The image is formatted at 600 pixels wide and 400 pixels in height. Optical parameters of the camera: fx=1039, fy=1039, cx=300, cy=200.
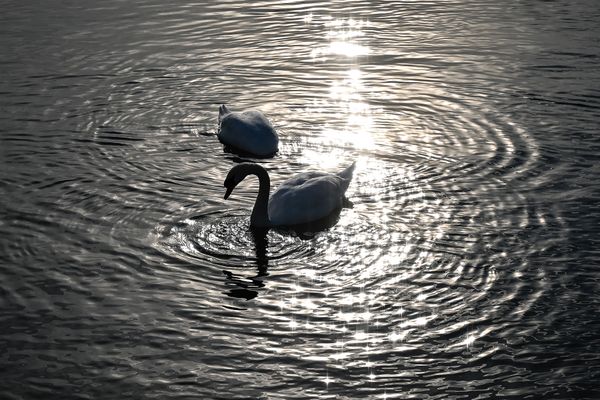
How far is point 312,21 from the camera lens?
1113 inches

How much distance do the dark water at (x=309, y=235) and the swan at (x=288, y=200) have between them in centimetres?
34

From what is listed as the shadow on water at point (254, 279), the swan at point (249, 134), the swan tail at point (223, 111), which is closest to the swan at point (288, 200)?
the shadow on water at point (254, 279)

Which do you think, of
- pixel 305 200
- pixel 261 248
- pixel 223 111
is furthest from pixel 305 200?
pixel 223 111

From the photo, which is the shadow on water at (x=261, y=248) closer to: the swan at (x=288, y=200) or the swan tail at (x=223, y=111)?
the swan at (x=288, y=200)

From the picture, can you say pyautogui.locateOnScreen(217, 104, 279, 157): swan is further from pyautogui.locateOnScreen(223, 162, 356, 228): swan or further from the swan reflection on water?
pyautogui.locateOnScreen(223, 162, 356, 228): swan

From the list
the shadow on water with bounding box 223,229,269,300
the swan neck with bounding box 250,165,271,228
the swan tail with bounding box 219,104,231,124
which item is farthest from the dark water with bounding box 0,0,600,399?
the swan tail with bounding box 219,104,231,124

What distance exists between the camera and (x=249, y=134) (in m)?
19.4

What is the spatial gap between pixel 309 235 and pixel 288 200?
0.79 meters

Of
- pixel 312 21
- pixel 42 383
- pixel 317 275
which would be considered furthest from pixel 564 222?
pixel 312 21

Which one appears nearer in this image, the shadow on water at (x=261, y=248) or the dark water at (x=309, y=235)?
the dark water at (x=309, y=235)

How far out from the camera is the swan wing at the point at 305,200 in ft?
53.7

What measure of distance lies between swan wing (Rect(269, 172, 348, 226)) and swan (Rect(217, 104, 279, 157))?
2.51 meters

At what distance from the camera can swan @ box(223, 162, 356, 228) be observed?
53.1 feet

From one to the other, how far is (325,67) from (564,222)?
32.2 feet
